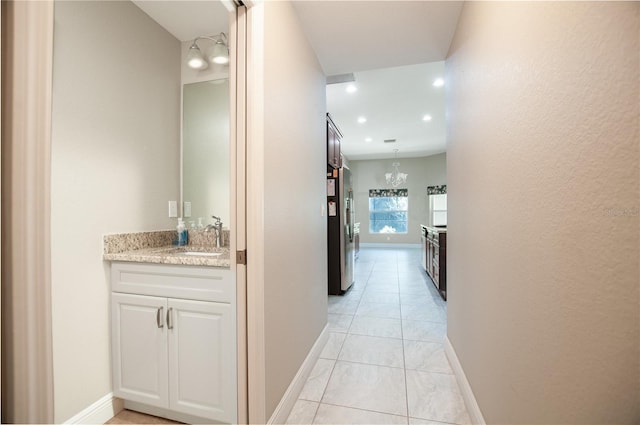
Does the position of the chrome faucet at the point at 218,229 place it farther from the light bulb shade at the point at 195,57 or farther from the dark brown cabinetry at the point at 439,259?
the dark brown cabinetry at the point at 439,259

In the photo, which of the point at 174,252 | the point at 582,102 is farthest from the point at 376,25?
the point at 174,252

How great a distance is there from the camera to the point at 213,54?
6.74 ft

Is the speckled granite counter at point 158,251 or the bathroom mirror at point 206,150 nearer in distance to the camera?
the speckled granite counter at point 158,251

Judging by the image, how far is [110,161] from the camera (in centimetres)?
168

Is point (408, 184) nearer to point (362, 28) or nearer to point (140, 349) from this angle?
point (362, 28)

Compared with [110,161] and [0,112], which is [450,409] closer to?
[0,112]

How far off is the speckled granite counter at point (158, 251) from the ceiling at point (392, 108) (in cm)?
280

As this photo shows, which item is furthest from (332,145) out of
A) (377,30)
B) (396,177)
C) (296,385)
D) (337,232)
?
(396,177)

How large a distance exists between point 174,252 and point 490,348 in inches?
76.3

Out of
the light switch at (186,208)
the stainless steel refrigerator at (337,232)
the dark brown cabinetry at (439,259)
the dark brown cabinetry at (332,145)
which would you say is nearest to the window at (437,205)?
the dark brown cabinetry at (439,259)

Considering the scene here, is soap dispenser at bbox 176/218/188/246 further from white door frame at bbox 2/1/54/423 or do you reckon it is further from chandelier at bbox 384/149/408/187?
chandelier at bbox 384/149/408/187

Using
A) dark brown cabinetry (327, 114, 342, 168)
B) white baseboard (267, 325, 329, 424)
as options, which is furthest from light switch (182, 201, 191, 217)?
dark brown cabinetry (327, 114, 342, 168)

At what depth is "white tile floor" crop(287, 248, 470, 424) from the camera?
5.27ft

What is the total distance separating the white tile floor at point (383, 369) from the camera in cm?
161
